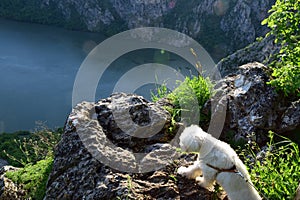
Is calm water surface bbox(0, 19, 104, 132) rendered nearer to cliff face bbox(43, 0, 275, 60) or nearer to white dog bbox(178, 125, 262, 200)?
white dog bbox(178, 125, 262, 200)

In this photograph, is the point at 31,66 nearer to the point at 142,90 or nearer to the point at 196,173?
the point at 142,90

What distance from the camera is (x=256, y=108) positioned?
440cm

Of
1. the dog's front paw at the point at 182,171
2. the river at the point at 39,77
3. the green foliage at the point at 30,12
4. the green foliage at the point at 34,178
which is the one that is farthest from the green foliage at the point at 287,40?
the green foliage at the point at 30,12

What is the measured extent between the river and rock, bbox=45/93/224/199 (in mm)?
22050

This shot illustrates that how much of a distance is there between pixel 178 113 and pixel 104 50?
1861 inches

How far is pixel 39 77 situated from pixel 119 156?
33.0 m

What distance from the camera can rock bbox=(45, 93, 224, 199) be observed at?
3.21m

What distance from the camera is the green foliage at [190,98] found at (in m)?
4.49

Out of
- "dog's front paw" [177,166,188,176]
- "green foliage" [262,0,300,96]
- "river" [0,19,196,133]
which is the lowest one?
"river" [0,19,196,133]

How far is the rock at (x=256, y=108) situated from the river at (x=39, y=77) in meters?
21.5

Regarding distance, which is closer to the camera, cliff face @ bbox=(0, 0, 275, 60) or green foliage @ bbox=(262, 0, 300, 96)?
green foliage @ bbox=(262, 0, 300, 96)

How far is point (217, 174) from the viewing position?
10.1 feet

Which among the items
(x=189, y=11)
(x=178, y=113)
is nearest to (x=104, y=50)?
(x=189, y=11)

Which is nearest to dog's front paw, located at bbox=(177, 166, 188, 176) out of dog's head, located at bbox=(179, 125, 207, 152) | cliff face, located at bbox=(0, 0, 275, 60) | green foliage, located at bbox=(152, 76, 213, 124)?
dog's head, located at bbox=(179, 125, 207, 152)
